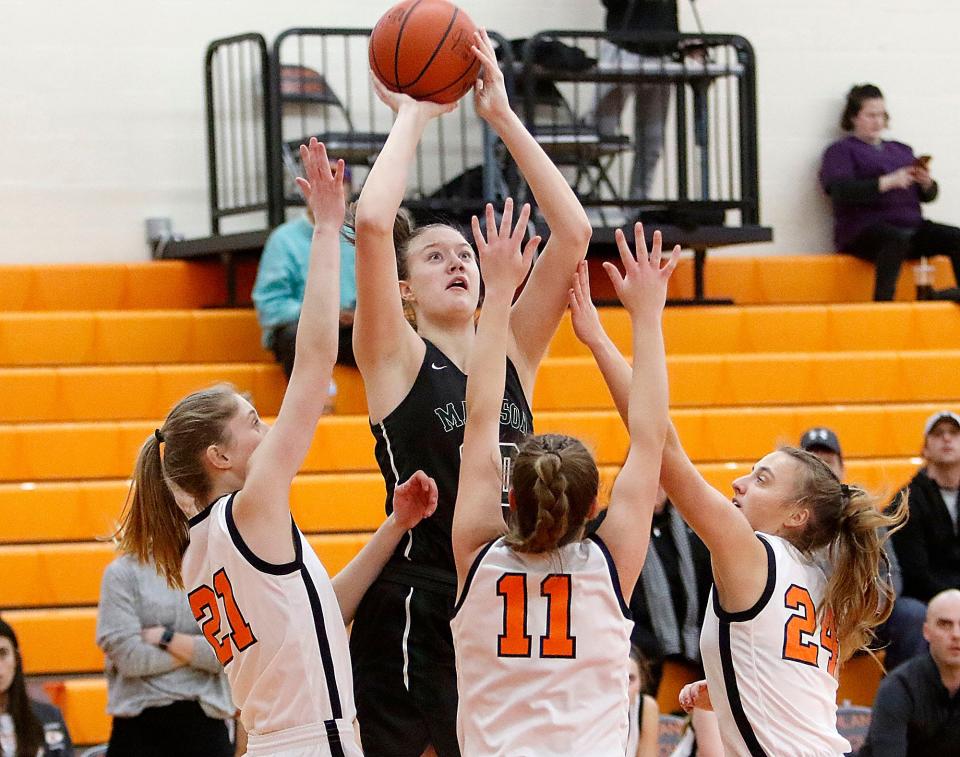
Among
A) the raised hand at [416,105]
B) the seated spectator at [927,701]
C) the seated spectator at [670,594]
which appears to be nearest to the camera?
the raised hand at [416,105]

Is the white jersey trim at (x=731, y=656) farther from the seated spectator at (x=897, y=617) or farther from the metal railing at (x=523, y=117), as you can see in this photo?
the metal railing at (x=523, y=117)

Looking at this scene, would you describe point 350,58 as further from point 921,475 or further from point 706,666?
point 706,666

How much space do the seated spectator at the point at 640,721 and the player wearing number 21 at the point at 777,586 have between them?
5.85 feet

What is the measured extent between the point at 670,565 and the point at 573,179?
369cm

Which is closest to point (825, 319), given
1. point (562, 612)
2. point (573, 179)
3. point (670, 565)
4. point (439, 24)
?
point (573, 179)

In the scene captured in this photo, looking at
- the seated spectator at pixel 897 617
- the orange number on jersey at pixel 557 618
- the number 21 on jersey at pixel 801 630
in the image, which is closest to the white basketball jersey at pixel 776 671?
the number 21 on jersey at pixel 801 630

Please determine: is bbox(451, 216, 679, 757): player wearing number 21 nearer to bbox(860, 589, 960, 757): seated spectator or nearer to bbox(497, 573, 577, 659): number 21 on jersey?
bbox(497, 573, 577, 659): number 21 on jersey

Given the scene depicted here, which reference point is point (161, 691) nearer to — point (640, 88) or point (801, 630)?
point (801, 630)

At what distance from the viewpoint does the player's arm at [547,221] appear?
3279 millimetres

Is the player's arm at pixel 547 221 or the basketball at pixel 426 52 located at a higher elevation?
the basketball at pixel 426 52

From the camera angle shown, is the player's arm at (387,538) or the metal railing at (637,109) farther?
the metal railing at (637,109)

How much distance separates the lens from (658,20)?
8523 mm

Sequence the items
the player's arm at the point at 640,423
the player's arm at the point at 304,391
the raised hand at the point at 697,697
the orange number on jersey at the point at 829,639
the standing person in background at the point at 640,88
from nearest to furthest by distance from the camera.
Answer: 1. the player's arm at the point at 640,423
2. the player's arm at the point at 304,391
3. the orange number on jersey at the point at 829,639
4. the raised hand at the point at 697,697
5. the standing person in background at the point at 640,88

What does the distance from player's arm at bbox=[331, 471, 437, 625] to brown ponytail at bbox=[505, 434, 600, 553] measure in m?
0.38
